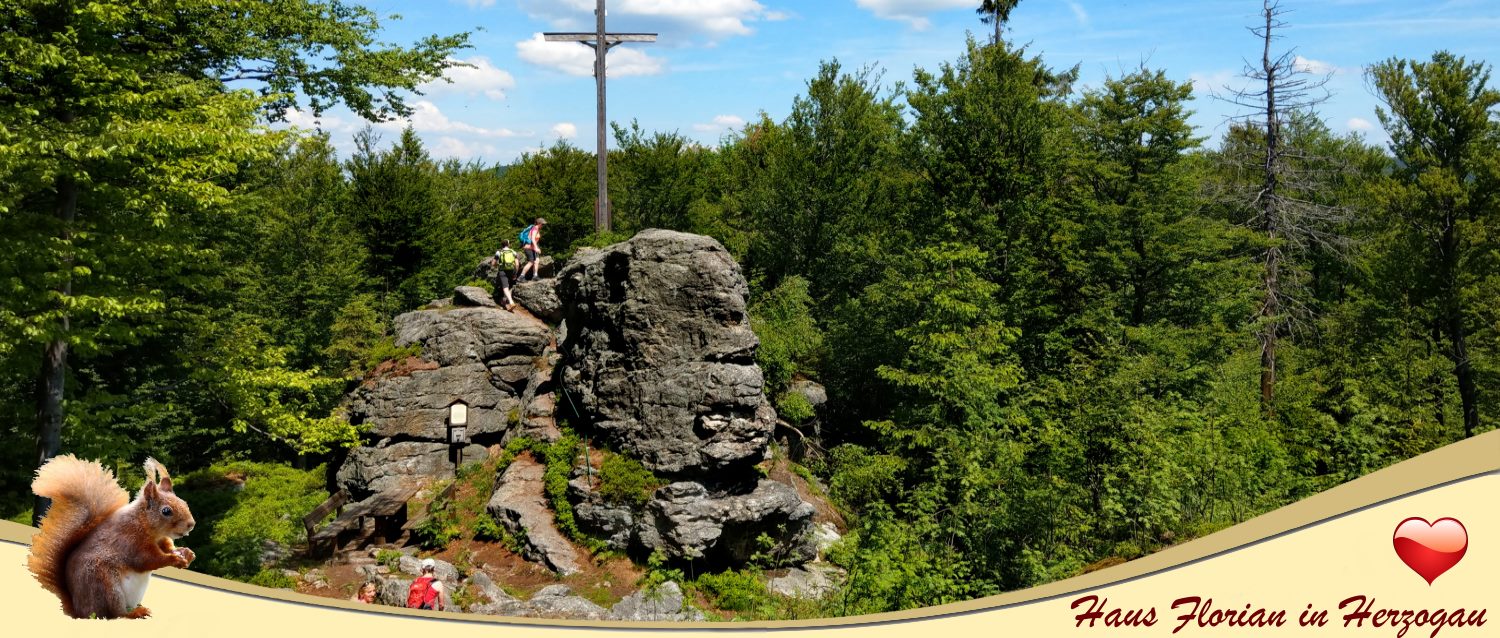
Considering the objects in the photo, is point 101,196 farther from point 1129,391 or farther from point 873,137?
point 873,137

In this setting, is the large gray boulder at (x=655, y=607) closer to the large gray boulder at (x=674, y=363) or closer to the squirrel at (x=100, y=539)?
the large gray boulder at (x=674, y=363)

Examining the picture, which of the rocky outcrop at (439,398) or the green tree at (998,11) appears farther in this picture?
the green tree at (998,11)

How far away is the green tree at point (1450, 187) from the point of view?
666 inches

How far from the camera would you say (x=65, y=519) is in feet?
15.5

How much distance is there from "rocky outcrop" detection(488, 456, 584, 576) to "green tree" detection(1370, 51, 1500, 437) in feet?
58.9

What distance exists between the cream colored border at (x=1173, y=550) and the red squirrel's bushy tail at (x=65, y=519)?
0.56 metres

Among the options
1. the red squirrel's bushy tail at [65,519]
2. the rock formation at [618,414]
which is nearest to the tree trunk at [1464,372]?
the rock formation at [618,414]

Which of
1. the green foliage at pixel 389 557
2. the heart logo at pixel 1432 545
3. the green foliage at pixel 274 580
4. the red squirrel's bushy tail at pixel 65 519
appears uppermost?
the red squirrel's bushy tail at pixel 65 519

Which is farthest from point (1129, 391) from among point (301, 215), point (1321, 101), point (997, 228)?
point (301, 215)

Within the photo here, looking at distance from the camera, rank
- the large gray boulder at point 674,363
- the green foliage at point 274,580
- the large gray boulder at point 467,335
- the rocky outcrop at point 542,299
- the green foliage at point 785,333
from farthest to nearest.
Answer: the green foliage at point 785,333
the rocky outcrop at point 542,299
the large gray boulder at point 467,335
the large gray boulder at point 674,363
the green foliage at point 274,580

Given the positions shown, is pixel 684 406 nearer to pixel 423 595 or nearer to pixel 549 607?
pixel 549 607

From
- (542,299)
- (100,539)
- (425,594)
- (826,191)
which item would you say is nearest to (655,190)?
(826,191)

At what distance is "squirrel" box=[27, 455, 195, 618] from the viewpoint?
4695 millimetres

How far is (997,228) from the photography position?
69.8 feet
